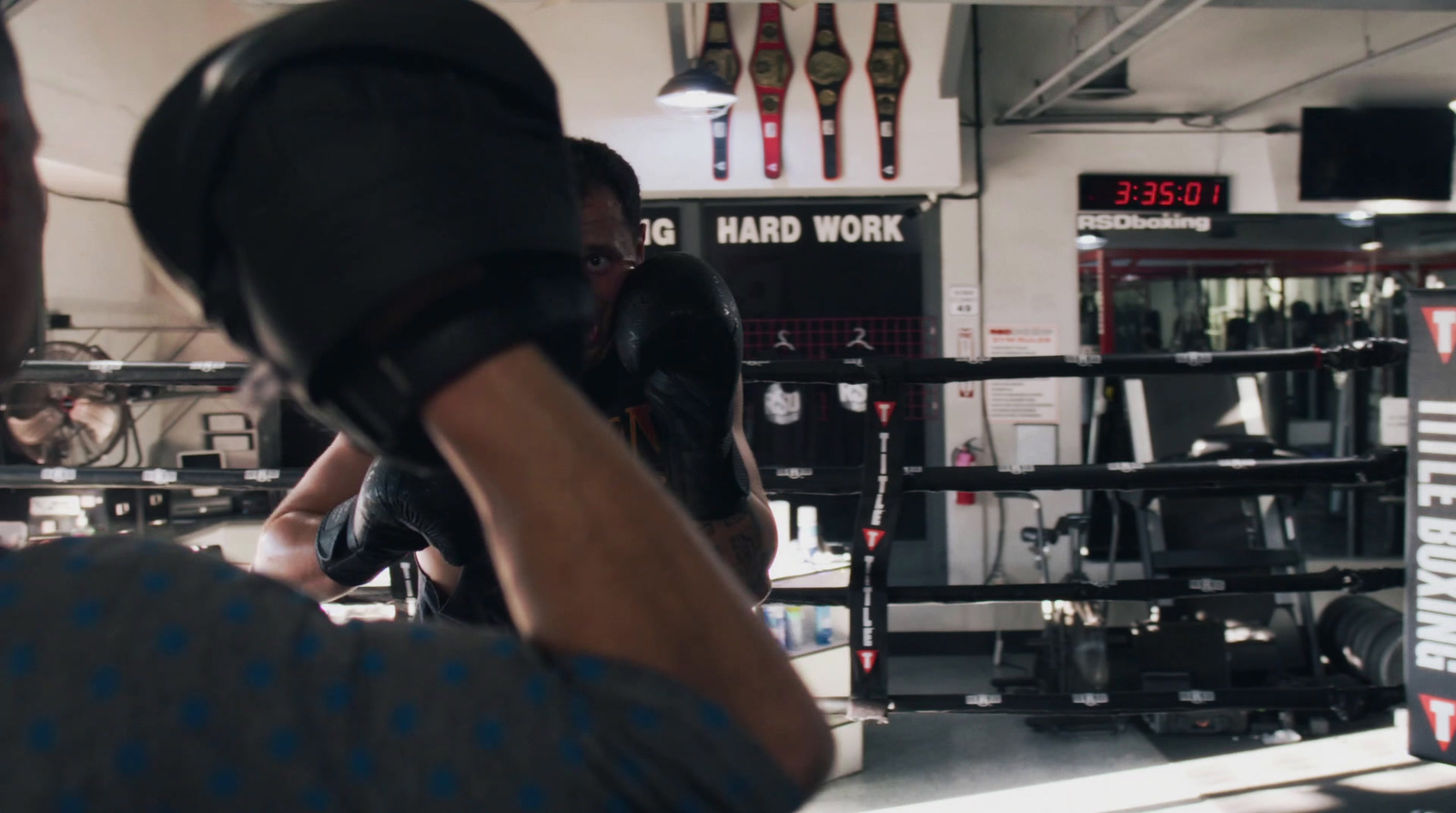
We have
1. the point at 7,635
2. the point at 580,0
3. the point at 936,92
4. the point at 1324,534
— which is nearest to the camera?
the point at 7,635

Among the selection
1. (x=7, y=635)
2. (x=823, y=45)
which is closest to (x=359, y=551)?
(x=7, y=635)

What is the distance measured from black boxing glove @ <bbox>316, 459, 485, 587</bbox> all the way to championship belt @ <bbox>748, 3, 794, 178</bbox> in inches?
141

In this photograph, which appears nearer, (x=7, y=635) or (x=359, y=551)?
(x=7, y=635)

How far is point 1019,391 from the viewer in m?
4.75

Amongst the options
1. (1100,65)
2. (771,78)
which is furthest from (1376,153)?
(771,78)

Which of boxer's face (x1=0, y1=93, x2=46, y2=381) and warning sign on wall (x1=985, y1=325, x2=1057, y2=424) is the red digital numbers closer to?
warning sign on wall (x1=985, y1=325, x2=1057, y2=424)

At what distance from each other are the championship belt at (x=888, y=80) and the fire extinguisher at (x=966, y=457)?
136 centimetres

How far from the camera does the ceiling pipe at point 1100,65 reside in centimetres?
308

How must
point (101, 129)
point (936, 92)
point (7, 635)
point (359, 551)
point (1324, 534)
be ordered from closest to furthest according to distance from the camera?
point (7, 635), point (359, 551), point (101, 129), point (936, 92), point (1324, 534)

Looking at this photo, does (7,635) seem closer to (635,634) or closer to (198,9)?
(635,634)

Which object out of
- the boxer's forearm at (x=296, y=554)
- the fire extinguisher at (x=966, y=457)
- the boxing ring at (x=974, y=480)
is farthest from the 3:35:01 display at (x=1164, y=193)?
the boxer's forearm at (x=296, y=554)

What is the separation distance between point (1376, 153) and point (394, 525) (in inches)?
224

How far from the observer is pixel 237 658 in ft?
0.95

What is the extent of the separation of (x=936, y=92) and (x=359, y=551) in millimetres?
3912
